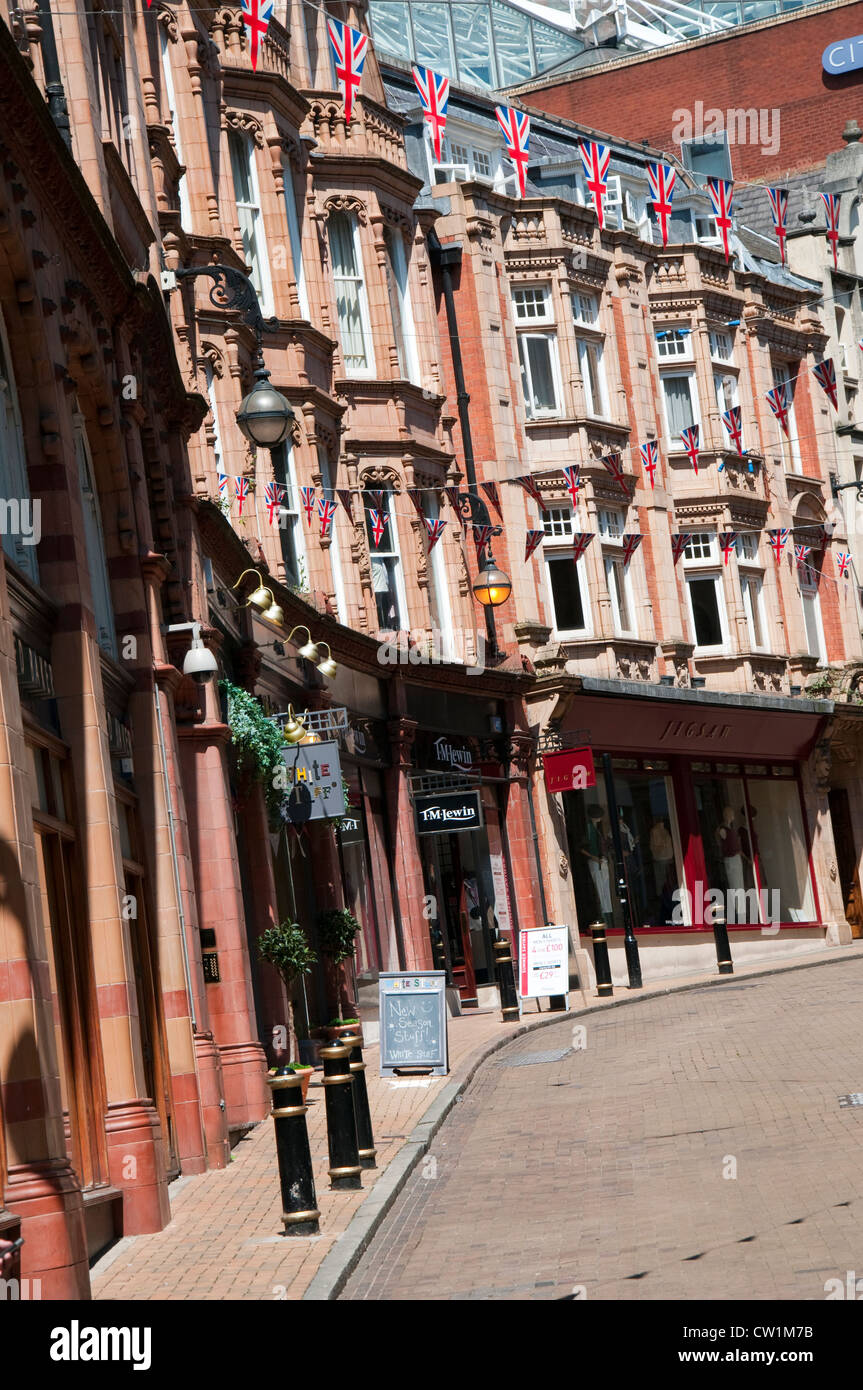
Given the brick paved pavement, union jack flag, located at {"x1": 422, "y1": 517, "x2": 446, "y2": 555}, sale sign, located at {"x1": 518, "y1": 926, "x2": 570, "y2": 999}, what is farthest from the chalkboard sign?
union jack flag, located at {"x1": 422, "y1": 517, "x2": 446, "y2": 555}

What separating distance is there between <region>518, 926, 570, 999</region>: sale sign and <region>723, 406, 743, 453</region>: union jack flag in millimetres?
16108

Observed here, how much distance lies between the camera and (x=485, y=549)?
31984mm

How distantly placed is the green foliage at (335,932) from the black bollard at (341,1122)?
10340 millimetres

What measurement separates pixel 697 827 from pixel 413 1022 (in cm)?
1937

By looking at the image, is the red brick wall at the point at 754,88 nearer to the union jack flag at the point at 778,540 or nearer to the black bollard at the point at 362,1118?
the union jack flag at the point at 778,540

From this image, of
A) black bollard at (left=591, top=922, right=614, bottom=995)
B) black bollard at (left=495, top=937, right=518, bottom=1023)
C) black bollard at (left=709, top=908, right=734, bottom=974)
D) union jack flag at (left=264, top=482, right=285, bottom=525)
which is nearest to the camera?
union jack flag at (left=264, top=482, right=285, bottom=525)

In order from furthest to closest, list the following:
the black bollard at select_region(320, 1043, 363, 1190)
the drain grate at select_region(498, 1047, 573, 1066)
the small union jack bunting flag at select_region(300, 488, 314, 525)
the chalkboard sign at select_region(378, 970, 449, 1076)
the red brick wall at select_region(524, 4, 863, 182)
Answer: the red brick wall at select_region(524, 4, 863, 182), the small union jack bunting flag at select_region(300, 488, 314, 525), the drain grate at select_region(498, 1047, 573, 1066), the chalkboard sign at select_region(378, 970, 449, 1076), the black bollard at select_region(320, 1043, 363, 1190)

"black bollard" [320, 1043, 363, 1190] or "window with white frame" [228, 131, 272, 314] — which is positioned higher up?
"window with white frame" [228, 131, 272, 314]

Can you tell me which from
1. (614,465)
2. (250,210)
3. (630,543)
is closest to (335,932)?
(250,210)

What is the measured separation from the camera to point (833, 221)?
44250mm

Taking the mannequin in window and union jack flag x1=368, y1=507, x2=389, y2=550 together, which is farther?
the mannequin in window

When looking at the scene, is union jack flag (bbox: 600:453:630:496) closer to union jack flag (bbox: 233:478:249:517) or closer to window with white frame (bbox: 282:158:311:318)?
window with white frame (bbox: 282:158:311:318)

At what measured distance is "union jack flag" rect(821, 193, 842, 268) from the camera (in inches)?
1740
